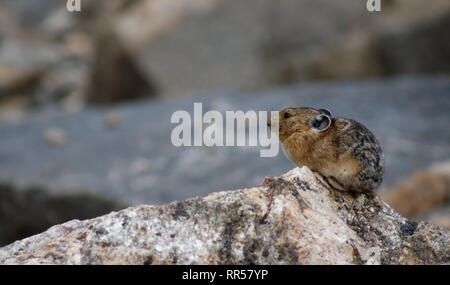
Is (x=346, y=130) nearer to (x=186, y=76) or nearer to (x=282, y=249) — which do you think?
(x=282, y=249)

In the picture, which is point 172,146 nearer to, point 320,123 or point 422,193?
point 422,193

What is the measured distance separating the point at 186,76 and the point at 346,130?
571 inches

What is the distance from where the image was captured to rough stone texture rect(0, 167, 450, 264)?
13.4 feet

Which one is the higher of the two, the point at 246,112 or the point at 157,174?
the point at 246,112

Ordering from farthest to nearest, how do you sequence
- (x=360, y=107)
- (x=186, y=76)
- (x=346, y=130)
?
(x=186, y=76), (x=360, y=107), (x=346, y=130)

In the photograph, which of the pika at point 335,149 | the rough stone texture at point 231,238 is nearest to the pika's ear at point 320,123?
the pika at point 335,149

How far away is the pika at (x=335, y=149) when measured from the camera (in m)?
5.04

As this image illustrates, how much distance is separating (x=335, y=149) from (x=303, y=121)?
1.46 feet

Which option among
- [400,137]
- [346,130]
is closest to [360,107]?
[400,137]

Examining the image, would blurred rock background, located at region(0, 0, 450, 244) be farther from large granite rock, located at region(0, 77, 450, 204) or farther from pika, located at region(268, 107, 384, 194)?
pika, located at region(268, 107, 384, 194)

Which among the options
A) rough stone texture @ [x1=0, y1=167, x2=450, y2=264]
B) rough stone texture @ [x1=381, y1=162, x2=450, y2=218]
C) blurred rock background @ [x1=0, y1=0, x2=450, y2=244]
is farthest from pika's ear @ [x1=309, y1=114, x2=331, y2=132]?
rough stone texture @ [x1=381, y1=162, x2=450, y2=218]

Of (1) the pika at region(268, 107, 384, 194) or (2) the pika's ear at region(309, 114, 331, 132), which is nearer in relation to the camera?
(1) the pika at region(268, 107, 384, 194)

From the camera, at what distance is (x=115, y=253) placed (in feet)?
13.2

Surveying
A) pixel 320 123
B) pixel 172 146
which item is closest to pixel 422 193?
pixel 172 146
